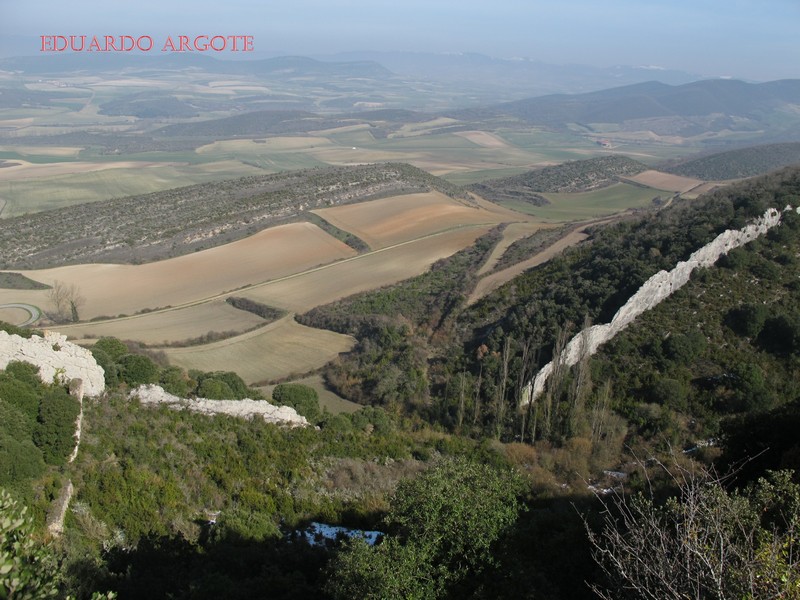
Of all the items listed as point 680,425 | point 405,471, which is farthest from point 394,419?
point 680,425

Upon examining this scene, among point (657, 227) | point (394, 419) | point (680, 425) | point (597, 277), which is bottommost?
point (394, 419)

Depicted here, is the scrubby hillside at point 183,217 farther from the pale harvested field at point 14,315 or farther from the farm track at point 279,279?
the pale harvested field at point 14,315

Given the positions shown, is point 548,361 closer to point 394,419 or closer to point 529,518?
point 394,419

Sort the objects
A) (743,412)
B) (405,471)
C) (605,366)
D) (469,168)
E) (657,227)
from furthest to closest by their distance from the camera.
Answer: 1. (469,168)
2. (657,227)
3. (605,366)
4. (743,412)
5. (405,471)

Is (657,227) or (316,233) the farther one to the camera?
(316,233)

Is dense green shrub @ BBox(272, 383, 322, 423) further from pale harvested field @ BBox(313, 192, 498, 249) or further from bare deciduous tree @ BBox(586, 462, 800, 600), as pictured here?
pale harvested field @ BBox(313, 192, 498, 249)

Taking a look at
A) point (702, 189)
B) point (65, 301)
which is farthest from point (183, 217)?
point (702, 189)
